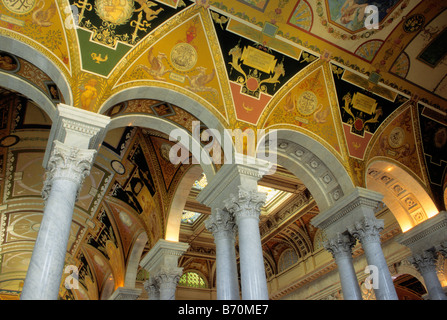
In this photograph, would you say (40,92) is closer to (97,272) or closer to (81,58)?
(81,58)

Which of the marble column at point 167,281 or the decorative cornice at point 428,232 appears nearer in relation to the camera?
the marble column at point 167,281

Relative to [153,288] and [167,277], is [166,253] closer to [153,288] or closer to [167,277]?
[167,277]

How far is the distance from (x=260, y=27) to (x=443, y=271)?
9132mm

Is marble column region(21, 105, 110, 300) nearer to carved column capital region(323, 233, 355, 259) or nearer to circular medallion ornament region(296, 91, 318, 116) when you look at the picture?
circular medallion ornament region(296, 91, 318, 116)

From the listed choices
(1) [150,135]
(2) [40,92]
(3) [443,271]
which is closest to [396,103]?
(3) [443,271]

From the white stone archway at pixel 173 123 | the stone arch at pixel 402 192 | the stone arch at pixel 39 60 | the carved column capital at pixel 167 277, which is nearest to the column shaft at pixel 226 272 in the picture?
the white stone archway at pixel 173 123

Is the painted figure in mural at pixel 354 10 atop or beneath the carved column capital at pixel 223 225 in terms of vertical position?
atop

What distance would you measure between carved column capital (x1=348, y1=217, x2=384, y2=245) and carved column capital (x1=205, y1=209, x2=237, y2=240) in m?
2.80

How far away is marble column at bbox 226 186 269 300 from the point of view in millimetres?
6141

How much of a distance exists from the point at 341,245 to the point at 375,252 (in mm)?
839

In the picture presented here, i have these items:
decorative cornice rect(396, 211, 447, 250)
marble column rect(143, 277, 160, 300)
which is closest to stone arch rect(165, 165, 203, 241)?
marble column rect(143, 277, 160, 300)

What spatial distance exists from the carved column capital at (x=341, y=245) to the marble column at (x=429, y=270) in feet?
8.11

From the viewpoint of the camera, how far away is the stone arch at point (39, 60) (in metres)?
6.59

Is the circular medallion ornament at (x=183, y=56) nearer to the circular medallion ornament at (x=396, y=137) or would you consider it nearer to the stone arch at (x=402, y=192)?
the stone arch at (x=402, y=192)
